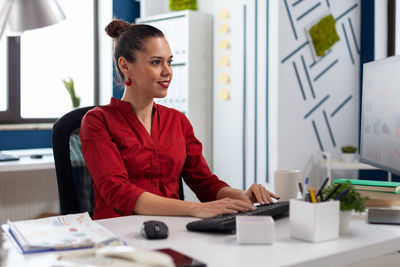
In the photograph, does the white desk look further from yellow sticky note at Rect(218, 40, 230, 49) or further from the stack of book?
yellow sticky note at Rect(218, 40, 230, 49)

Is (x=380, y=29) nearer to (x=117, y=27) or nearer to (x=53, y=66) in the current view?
(x=53, y=66)

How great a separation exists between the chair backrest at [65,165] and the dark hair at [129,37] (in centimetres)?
28

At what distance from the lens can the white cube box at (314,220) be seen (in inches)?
40.5

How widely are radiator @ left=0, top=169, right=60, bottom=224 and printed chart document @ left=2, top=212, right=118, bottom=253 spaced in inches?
95.4

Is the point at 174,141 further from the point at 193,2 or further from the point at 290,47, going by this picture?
Answer: the point at 193,2

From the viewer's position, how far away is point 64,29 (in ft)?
14.3

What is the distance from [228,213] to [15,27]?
846 mm

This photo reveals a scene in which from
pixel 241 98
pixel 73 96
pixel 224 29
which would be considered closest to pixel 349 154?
pixel 241 98

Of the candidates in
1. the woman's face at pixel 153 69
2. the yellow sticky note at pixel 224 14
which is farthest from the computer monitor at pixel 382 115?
the yellow sticky note at pixel 224 14

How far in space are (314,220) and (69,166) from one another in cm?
90

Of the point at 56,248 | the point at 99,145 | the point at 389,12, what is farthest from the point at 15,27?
the point at 389,12

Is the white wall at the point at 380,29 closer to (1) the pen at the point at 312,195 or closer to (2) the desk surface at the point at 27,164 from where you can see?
(2) the desk surface at the point at 27,164

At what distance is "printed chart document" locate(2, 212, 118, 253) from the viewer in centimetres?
98

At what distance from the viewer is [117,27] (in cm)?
177
